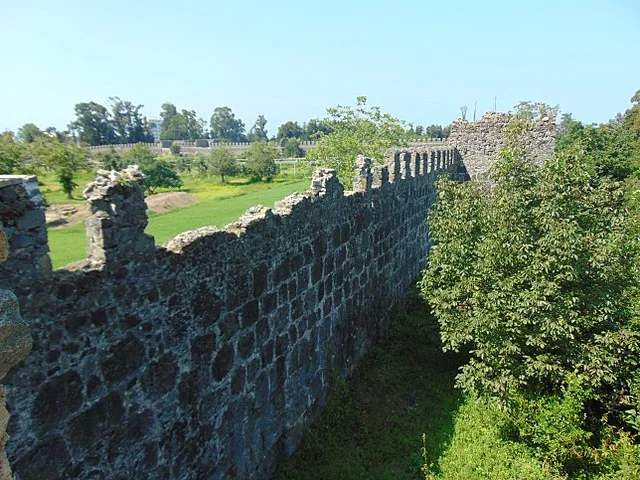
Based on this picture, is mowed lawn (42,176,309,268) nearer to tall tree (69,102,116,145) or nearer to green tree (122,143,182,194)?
green tree (122,143,182,194)

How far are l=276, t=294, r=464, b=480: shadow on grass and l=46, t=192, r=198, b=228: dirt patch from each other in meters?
7.57

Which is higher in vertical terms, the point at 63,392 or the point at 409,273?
the point at 63,392

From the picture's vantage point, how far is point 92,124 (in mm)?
75125

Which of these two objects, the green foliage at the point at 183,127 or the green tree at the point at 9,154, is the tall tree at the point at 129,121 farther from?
the green tree at the point at 9,154

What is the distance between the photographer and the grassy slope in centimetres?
723

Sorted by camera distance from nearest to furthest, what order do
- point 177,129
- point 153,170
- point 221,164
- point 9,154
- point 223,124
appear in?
point 9,154
point 153,170
point 221,164
point 177,129
point 223,124

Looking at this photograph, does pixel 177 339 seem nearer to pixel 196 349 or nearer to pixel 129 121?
pixel 196 349

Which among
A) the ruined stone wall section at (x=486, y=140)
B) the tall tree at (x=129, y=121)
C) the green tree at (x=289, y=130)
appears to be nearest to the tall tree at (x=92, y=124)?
the tall tree at (x=129, y=121)

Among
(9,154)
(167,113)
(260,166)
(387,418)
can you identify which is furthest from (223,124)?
(387,418)

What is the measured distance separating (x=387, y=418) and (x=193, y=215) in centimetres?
1962

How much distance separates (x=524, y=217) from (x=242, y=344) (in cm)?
530

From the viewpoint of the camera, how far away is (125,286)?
4262 millimetres

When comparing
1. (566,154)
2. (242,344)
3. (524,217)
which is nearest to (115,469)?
(242,344)

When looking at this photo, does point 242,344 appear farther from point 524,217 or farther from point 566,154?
point 566,154
